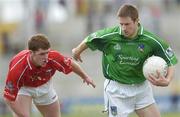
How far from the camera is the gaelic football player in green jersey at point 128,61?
563 inches

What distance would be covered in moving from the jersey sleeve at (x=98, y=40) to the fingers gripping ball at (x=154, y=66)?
900 millimetres

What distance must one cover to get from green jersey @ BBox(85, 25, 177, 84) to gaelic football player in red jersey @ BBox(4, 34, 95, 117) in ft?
1.85

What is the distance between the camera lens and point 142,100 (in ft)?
47.9

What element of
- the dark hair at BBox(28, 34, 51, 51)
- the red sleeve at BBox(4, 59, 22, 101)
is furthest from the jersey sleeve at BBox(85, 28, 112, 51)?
the red sleeve at BBox(4, 59, 22, 101)

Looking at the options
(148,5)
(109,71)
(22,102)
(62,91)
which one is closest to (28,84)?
(22,102)

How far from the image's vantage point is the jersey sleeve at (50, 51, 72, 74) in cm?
1451

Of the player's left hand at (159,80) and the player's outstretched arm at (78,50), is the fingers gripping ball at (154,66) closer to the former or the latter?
the player's left hand at (159,80)

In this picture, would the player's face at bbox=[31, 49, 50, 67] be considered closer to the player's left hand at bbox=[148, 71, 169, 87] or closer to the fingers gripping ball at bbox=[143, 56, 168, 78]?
the fingers gripping ball at bbox=[143, 56, 168, 78]

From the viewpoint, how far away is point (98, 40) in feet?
Result: 48.1

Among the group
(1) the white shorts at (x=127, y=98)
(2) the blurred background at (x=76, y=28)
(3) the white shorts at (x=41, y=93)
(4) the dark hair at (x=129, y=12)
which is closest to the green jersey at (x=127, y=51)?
(1) the white shorts at (x=127, y=98)

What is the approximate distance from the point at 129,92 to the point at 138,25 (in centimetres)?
114

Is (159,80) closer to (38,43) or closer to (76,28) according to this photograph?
(38,43)

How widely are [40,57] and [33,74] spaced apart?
503 mm

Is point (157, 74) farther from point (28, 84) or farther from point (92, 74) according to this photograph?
point (92, 74)
